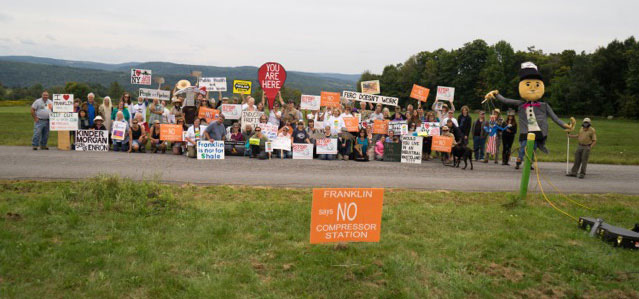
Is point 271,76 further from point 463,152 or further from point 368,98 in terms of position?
point 463,152

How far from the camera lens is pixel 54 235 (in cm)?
662

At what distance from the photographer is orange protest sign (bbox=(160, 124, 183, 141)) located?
15.5m

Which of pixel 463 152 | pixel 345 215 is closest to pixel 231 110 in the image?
pixel 463 152

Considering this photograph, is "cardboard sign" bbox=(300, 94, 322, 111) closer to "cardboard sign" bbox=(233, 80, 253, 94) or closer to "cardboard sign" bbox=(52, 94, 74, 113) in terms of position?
"cardboard sign" bbox=(233, 80, 253, 94)

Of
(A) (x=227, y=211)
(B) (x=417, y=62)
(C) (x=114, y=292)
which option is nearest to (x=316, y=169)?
(A) (x=227, y=211)

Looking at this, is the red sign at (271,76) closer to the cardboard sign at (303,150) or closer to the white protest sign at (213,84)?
the cardboard sign at (303,150)

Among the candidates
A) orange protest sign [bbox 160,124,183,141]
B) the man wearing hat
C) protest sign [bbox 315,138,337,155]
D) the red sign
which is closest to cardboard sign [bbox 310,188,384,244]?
protest sign [bbox 315,138,337,155]

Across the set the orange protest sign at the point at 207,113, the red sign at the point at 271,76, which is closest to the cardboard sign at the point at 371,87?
the red sign at the point at 271,76

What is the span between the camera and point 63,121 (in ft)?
50.8

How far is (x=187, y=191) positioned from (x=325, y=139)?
7219mm

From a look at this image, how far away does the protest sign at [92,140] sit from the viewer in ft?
51.0

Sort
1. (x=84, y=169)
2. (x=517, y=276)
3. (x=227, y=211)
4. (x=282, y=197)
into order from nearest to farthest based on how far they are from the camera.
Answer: (x=517, y=276) → (x=227, y=211) → (x=282, y=197) → (x=84, y=169)

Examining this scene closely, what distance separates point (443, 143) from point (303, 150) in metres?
4.90

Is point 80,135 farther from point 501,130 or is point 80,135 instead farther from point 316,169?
point 501,130
